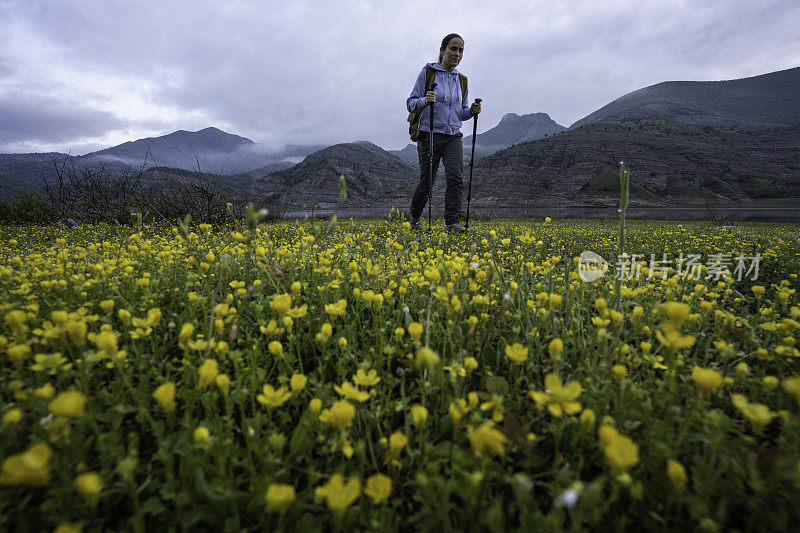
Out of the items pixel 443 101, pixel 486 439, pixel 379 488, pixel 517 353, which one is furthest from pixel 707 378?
pixel 443 101

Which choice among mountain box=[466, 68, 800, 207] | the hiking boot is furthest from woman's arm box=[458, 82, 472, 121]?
mountain box=[466, 68, 800, 207]

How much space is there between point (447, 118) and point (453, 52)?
45.1 inches

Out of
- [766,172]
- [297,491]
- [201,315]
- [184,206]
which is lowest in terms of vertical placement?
[297,491]

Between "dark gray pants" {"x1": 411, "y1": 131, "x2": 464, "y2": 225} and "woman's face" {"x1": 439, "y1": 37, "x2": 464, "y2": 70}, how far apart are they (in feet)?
4.26

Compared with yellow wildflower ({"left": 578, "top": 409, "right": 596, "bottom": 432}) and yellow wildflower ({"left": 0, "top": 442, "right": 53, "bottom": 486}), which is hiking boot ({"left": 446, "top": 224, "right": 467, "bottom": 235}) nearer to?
yellow wildflower ({"left": 578, "top": 409, "right": 596, "bottom": 432})

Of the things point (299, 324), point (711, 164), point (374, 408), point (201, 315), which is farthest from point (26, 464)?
point (711, 164)

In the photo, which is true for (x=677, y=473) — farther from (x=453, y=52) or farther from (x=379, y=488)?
(x=453, y=52)

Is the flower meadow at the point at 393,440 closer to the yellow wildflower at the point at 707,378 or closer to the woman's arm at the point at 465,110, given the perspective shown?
the yellow wildflower at the point at 707,378

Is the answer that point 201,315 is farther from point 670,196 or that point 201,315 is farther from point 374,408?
point 670,196

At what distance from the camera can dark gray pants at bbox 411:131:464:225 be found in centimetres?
635

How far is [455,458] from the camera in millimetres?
997

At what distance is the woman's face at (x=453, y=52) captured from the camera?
20.0 feet

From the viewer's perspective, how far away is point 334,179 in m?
88.1

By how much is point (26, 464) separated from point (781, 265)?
6.34 m
